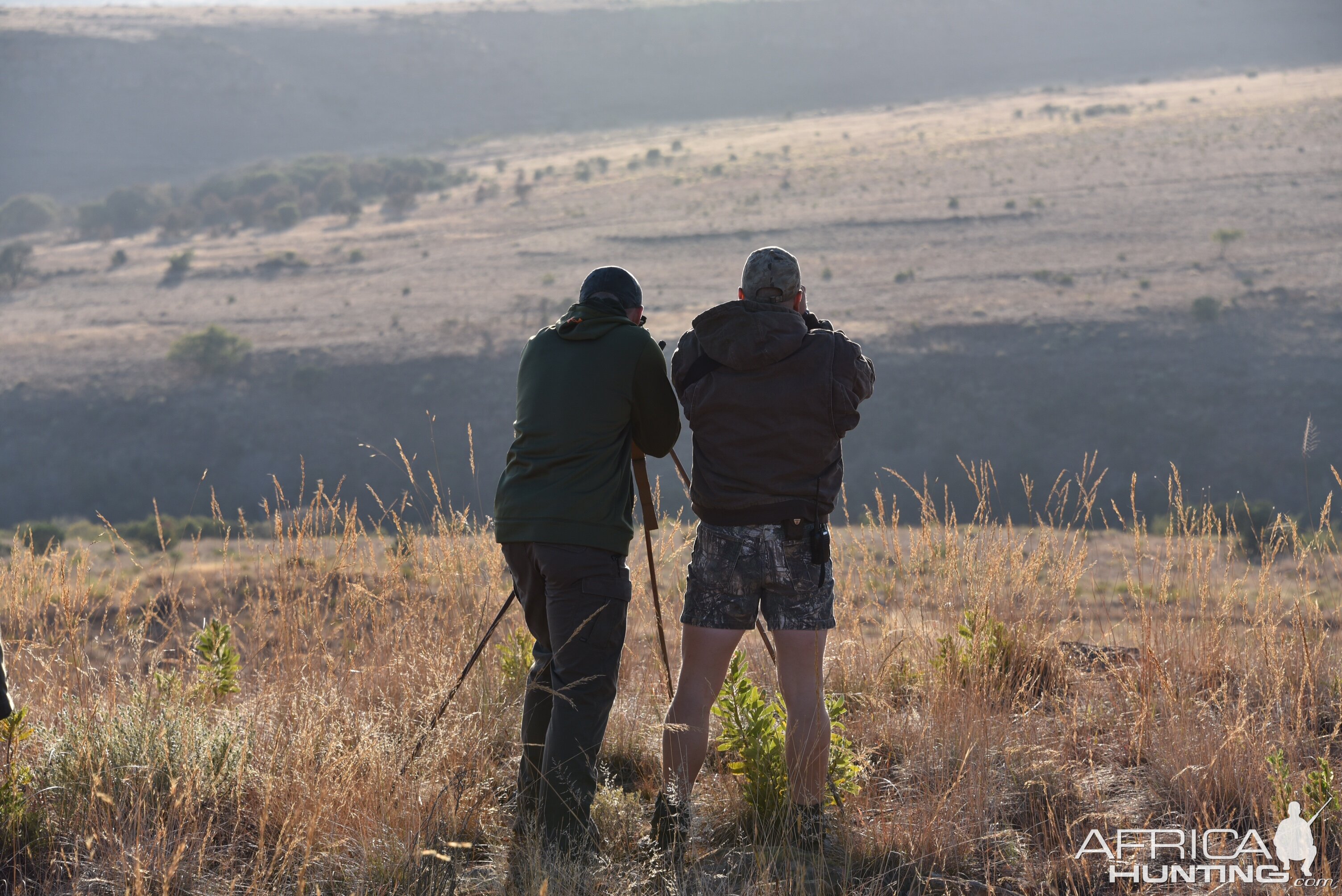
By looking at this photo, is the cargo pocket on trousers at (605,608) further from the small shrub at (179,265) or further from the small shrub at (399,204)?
the small shrub at (399,204)

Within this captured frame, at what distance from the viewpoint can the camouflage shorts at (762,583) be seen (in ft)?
9.37

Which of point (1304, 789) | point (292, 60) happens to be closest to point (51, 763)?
point (1304, 789)

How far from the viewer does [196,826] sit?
3.02 meters

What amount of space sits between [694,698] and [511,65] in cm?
8887

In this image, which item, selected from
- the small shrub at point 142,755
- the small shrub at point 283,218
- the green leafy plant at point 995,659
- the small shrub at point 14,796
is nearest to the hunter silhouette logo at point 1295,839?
the green leafy plant at point 995,659

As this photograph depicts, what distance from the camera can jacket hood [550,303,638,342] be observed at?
9.75 ft

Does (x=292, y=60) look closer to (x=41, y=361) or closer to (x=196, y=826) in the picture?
(x=41, y=361)

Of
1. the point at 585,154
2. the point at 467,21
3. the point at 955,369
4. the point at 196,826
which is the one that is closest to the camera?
the point at 196,826

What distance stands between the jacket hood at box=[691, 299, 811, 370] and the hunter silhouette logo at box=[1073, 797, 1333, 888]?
5.93 feet

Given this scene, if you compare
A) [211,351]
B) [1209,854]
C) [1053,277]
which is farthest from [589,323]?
[1053,277]

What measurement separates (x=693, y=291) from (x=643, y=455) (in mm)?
28420

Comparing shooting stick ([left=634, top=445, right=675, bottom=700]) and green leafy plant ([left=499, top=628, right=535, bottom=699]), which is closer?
shooting stick ([left=634, top=445, right=675, bottom=700])

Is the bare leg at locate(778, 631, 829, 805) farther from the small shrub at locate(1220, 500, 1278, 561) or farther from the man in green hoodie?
the small shrub at locate(1220, 500, 1278, 561)

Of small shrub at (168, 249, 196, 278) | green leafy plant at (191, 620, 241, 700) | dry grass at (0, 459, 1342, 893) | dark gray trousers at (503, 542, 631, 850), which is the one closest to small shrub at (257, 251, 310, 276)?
small shrub at (168, 249, 196, 278)
